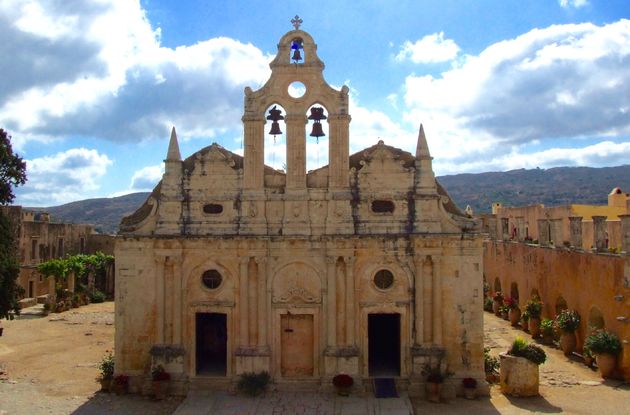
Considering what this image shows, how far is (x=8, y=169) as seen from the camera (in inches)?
845

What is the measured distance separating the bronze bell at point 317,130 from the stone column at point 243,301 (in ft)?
16.1

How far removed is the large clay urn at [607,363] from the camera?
70.4ft

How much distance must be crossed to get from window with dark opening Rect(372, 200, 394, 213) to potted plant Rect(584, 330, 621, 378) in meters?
8.77

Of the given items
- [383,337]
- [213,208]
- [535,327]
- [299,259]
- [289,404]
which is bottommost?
[289,404]

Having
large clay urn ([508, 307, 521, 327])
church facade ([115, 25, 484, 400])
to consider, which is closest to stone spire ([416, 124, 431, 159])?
church facade ([115, 25, 484, 400])

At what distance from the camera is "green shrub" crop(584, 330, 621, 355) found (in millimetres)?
21375

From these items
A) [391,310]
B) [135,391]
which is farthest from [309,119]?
[135,391]

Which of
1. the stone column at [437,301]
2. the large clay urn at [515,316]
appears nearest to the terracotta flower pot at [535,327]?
the large clay urn at [515,316]

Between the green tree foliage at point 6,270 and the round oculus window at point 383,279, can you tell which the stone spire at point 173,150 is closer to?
the green tree foliage at point 6,270

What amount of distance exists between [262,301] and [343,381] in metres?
3.71

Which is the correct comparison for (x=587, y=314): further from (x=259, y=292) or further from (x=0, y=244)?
(x=0, y=244)

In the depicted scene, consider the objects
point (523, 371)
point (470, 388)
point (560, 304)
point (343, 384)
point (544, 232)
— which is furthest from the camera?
point (544, 232)

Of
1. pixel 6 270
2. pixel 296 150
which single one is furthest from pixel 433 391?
pixel 6 270

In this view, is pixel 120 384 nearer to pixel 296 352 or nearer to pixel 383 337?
pixel 296 352
